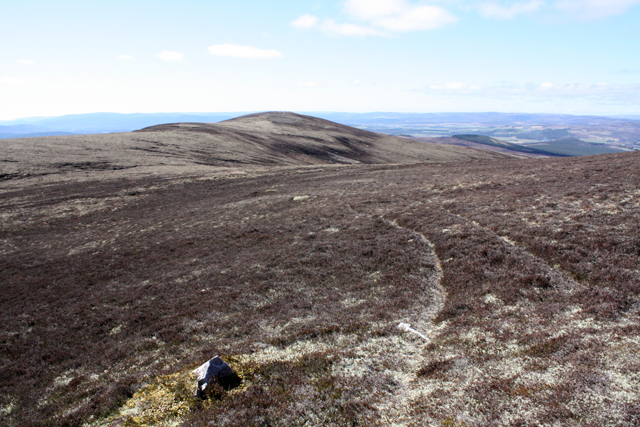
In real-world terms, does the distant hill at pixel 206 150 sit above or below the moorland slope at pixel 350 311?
above

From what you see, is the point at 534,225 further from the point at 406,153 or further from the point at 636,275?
the point at 406,153

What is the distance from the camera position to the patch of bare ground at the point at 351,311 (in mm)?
8781

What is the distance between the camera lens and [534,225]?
20688 millimetres

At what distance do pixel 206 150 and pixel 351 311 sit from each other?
75186 mm

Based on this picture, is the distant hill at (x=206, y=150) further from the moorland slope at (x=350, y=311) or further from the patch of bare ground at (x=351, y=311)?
the patch of bare ground at (x=351, y=311)

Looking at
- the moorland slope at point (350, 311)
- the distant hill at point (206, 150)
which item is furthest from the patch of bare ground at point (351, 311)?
the distant hill at point (206, 150)

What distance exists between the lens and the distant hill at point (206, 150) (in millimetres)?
65812

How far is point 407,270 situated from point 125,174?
56.7 meters

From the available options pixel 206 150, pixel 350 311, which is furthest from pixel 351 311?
pixel 206 150

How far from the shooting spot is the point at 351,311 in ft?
49.5

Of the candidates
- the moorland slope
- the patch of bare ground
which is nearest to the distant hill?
the moorland slope

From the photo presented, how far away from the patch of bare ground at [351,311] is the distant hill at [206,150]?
3638 centimetres

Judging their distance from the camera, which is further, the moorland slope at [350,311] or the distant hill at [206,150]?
the distant hill at [206,150]

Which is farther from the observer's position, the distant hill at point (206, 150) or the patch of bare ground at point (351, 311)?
the distant hill at point (206, 150)
